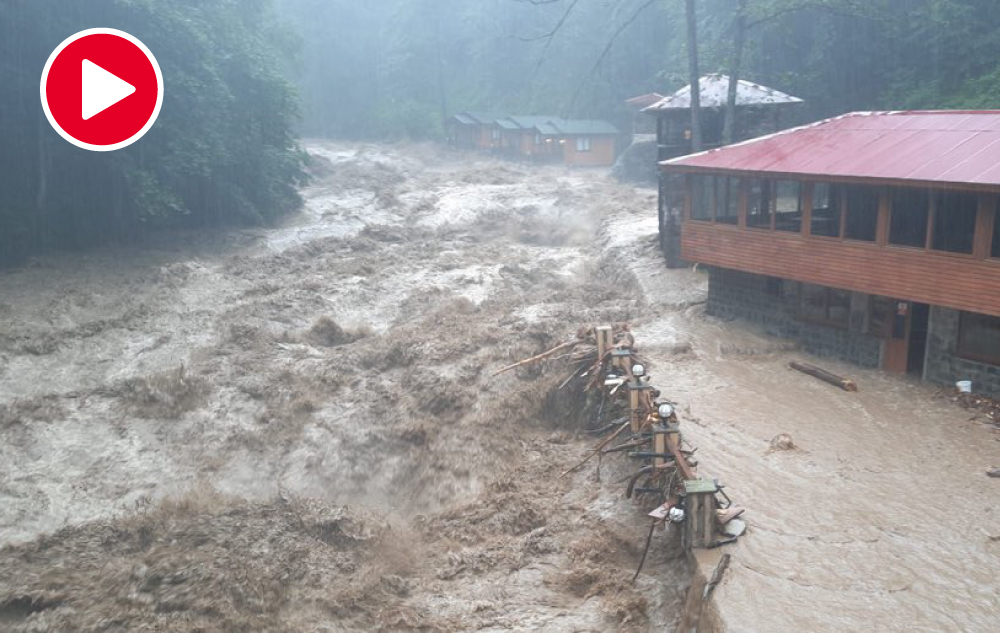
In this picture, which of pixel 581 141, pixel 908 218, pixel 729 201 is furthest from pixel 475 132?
pixel 908 218

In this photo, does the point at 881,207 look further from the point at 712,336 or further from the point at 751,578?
the point at 751,578

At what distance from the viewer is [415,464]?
1541cm

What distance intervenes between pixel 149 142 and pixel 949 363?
22.6 meters

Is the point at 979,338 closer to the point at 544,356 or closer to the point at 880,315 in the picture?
the point at 880,315

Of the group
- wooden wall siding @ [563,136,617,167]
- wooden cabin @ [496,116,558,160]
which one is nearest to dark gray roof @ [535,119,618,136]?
wooden wall siding @ [563,136,617,167]

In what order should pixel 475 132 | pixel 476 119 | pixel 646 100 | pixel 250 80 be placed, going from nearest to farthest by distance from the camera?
pixel 250 80 < pixel 646 100 < pixel 476 119 < pixel 475 132

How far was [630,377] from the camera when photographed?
13.7 metres

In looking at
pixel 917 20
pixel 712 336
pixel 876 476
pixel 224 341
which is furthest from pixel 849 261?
pixel 917 20

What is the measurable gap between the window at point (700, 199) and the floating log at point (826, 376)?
4398 mm

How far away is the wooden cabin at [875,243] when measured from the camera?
47.1 feet

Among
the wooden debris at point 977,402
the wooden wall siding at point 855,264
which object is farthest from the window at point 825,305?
the wooden debris at point 977,402

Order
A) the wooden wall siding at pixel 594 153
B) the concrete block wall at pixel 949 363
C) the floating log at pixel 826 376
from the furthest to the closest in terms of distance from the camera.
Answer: the wooden wall siding at pixel 594 153
the floating log at pixel 826 376
the concrete block wall at pixel 949 363

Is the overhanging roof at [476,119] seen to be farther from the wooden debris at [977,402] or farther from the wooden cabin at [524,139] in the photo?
the wooden debris at [977,402]

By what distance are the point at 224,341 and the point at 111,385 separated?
3387mm
